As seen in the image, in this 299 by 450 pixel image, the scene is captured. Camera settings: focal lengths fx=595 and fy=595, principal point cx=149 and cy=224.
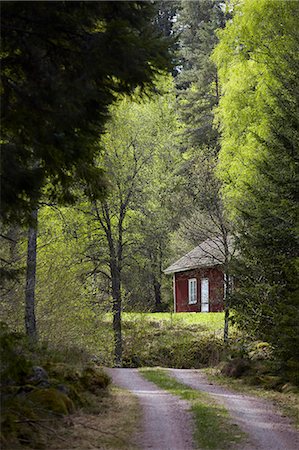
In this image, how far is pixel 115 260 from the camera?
22453 millimetres

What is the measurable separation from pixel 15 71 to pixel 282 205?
7622 mm

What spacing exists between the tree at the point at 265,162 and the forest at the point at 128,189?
46 millimetres

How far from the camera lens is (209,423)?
9.39 metres

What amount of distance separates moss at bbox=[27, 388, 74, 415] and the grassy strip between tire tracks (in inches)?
80.4

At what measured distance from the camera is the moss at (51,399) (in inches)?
345

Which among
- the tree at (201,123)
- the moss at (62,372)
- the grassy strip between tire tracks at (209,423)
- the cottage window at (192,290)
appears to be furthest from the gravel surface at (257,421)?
the cottage window at (192,290)

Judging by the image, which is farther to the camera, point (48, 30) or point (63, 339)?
point (63, 339)

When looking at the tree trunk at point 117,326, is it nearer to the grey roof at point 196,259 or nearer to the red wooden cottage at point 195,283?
the grey roof at point 196,259

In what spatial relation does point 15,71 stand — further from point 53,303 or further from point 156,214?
point 156,214

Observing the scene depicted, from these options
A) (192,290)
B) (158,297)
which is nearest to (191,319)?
(192,290)

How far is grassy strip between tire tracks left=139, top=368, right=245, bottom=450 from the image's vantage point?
837 cm

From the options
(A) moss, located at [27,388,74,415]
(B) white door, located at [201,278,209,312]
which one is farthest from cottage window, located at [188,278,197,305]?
(A) moss, located at [27,388,74,415]

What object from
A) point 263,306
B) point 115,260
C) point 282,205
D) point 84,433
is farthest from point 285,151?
point 115,260

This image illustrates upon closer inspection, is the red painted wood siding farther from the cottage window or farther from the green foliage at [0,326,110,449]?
the green foliage at [0,326,110,449]
